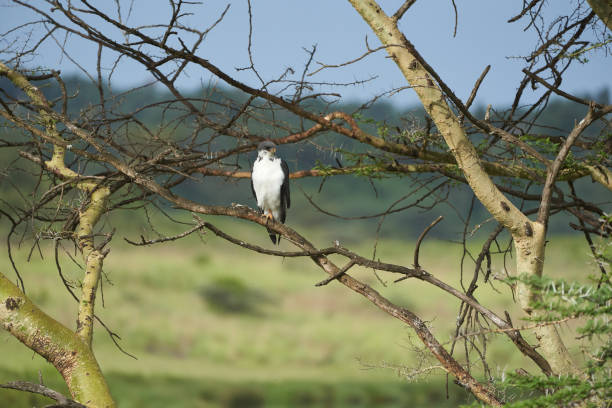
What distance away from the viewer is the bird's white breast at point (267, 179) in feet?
9.72

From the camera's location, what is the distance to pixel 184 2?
1.97 m

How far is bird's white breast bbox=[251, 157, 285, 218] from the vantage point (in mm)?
2963

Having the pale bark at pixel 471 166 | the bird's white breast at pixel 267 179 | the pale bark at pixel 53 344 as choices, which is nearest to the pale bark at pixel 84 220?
the pale bark at pixel 53 344

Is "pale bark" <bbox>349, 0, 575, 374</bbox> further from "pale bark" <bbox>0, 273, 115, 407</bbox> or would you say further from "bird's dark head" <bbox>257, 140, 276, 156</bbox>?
"pale bark" <bbox>0, 273, 115, 407</bbox>

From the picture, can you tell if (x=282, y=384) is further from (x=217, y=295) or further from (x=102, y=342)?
(x=102, y=342)

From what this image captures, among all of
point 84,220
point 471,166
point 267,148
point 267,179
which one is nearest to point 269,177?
point 267,179

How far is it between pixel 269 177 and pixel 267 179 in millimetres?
15

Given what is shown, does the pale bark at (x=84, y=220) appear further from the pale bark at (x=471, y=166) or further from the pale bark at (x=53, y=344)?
the pale bark at (x=471, y=166)

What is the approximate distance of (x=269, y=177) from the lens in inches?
117

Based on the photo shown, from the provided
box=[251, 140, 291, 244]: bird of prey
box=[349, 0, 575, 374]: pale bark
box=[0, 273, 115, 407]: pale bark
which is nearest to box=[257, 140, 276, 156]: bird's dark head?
box=[251, 140, 291, 244]: bird of prey

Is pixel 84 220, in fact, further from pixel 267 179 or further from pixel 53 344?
pixel 267 179

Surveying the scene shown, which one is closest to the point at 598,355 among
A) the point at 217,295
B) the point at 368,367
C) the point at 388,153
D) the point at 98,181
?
the point at 368,367

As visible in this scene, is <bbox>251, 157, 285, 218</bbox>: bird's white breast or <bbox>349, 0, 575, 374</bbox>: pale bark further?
<bbox>251, 157, 285, 218</bbox>: bird's white breast

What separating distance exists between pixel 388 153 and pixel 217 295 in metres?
4.96
